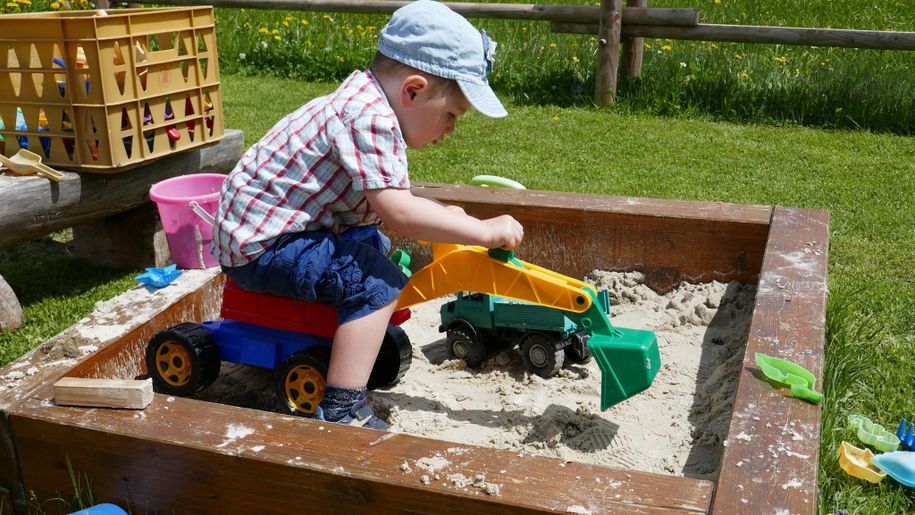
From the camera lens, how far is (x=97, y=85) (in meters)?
2.97

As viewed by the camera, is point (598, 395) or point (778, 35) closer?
point (598, 395)

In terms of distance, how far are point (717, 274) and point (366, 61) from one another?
444 centimetres

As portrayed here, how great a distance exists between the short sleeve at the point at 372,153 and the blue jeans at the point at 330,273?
19cm

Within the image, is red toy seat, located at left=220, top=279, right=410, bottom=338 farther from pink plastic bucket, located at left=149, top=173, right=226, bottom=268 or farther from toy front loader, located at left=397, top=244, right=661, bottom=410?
pink plastic bucket, located at left=149, top=173, right=226, bottom=268

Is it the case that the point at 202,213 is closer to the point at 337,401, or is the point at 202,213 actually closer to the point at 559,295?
the point at 337,401

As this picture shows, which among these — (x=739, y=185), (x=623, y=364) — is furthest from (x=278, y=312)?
(x=739, y=185)

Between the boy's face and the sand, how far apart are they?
669 mm

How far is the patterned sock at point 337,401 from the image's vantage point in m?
2.03

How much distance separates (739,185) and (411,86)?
2805 millimetres

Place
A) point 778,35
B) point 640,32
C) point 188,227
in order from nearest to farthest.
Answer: point 188,227, point 778,35, point 640,32

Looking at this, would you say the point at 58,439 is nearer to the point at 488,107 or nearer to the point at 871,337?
the point at 488,107

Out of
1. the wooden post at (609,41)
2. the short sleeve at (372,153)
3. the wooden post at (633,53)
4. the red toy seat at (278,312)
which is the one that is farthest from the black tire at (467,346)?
the wooden post at (633,53)

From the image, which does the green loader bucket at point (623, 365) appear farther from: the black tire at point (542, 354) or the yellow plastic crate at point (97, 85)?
the yellow plastic crate at point (97, 85)

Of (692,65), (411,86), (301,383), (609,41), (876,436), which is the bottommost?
(876,436)
